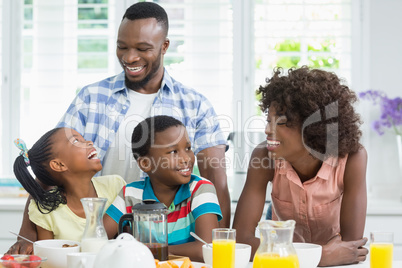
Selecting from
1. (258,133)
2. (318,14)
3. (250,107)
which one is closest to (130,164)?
(258,133)

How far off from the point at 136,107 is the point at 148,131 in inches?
16.6

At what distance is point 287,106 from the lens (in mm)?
1920

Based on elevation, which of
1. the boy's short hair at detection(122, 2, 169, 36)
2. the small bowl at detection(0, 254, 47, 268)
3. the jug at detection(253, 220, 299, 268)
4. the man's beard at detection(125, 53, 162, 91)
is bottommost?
the small bowl at detection(0, 254, 47, 268)

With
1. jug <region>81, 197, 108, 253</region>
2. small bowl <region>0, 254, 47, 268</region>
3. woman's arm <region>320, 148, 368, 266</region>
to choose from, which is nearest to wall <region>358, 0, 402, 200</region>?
woman's arm <region>320, 148, 368, 266</region>

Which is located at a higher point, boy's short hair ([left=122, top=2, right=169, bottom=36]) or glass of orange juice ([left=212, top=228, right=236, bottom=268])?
boy's short hair ([left=122, top=2, right=169, bottom=36])

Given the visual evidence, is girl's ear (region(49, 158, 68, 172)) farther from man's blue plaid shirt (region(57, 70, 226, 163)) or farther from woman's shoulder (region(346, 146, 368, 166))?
woman's shoulder (region(346, 146, 368, 166))

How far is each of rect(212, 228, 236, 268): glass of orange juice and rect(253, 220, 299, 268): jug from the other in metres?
0.14

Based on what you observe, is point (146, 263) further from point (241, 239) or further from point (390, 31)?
point (390, 31)

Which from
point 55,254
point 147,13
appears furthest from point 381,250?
point 147,13

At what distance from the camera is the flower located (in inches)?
130

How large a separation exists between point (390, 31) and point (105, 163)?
6.89 feet

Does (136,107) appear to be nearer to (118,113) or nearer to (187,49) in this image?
(118,113)

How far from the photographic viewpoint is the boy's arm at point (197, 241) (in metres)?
1.68

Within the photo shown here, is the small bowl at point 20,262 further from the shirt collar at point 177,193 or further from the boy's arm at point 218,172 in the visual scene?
the boy's arm at point 218,172
